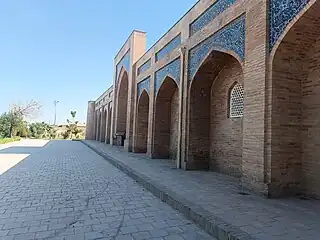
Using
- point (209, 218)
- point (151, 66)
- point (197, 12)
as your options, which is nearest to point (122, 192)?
point (209, 218)

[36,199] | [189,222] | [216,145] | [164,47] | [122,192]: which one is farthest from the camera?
[164,47]

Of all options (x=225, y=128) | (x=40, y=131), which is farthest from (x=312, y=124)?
(x=40, y=131)

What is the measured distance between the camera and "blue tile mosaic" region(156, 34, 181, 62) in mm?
8856

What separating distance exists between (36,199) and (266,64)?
14.1ft

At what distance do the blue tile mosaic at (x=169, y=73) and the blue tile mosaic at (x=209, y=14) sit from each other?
4.06 ft

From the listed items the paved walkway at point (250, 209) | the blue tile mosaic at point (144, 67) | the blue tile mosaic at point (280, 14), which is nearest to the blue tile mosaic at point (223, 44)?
the blue tile mosaic at point (280, 14)

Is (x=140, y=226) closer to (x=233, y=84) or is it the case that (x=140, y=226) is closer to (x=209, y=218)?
(x=209, y=218)

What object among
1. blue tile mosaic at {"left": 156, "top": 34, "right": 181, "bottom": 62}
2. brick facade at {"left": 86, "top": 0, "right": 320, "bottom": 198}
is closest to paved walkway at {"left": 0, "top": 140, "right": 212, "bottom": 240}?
brick facade at {"left": 86, "top": 0, "right": 320, "bottom": 198}

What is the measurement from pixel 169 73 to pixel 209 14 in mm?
2746

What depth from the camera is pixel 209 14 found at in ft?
22.5

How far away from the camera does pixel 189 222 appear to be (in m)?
3.59

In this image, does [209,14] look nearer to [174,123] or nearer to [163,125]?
[174,123]

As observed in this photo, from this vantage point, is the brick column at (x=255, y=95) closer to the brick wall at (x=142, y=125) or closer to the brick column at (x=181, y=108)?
the brick column at (x=181, y=108)

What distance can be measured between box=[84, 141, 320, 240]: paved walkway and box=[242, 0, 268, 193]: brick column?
0.42m
